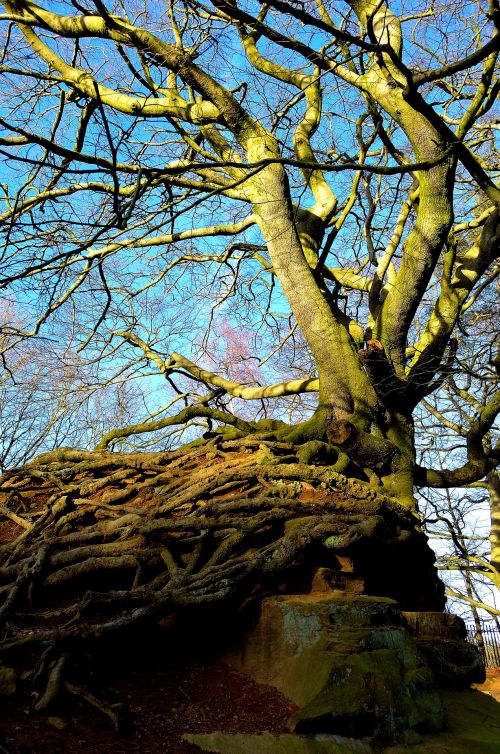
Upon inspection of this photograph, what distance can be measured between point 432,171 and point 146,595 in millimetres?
5056

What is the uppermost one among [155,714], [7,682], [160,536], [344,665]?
[160,536]

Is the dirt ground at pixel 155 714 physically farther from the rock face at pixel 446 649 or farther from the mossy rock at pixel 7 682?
the rock face at pixel 446 649

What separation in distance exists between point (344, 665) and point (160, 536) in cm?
144

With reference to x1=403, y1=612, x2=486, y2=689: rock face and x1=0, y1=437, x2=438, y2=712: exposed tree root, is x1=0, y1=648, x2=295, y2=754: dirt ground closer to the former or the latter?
x1=0, y1=437, x2=438, y2=712: exposed tree root

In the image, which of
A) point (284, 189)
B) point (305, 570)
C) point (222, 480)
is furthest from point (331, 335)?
point (305, 570)

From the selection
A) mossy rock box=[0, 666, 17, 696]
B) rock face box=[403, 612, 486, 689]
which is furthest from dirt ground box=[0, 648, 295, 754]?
rock face box=[403, 612, 486, 689]

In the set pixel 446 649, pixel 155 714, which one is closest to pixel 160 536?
pixel 155 714

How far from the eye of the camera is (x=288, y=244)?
256 inches

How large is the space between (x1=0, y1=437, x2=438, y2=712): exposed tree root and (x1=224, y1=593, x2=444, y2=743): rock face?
12.4 inches

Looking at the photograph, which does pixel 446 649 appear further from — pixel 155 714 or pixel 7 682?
pixel 7 682

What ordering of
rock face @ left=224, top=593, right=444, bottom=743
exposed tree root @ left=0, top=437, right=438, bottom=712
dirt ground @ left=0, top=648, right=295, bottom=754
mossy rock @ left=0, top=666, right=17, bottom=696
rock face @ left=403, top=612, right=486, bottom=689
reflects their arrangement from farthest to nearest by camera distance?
rock face @ left=403, top=612, right=486, bottom=689, exposed tree root @ left=0, top=437, right=438, bottom=712, rock face @ left=224, top=593, right=444, bottom=743, mossy rock @ left=0, top=666, right=17, bottom=696, dirt ground @ left=0, top=648, right=295, bottom=754

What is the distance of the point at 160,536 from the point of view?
3.68 metres

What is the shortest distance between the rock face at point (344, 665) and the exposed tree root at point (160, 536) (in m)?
0.32

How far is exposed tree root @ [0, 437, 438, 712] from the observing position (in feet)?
10.0
